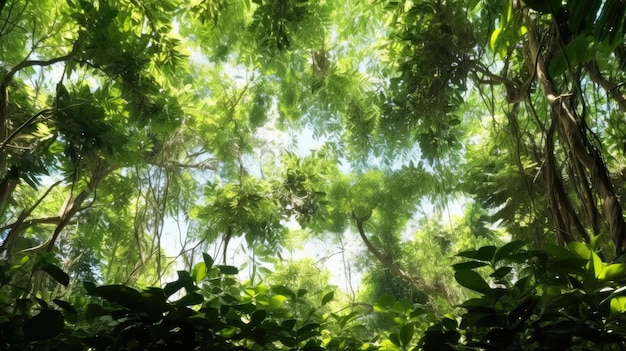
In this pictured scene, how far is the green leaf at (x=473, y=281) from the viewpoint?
2.30 ft

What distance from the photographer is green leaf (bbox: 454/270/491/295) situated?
70cm

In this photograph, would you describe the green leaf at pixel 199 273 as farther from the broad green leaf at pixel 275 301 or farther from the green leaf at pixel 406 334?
the green leaf at pixel 406 334

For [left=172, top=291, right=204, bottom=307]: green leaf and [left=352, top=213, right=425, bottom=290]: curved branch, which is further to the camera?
[left=352, top=213, right=425, bottom=290]: curved branch

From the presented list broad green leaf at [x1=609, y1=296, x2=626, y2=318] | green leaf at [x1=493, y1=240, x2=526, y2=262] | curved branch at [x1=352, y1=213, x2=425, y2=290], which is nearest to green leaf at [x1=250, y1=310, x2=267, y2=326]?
green leaf at [x1=493, y1=240, x2=526, y2=262]

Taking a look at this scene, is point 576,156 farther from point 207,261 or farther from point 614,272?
point 207,261

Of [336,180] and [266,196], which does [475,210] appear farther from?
[266,196]

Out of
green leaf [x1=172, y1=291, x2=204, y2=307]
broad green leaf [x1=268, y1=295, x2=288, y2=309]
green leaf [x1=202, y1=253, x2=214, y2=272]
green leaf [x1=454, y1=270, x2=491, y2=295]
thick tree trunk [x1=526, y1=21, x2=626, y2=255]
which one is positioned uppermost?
thick tree trunk [x1=526, y1=21, x2=626, y2=255]

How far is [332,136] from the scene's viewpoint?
3.91 meters

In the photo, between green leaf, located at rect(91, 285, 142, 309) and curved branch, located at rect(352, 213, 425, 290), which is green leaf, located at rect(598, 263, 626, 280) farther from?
curved branch, located at rect(352, 213, 425, 290)

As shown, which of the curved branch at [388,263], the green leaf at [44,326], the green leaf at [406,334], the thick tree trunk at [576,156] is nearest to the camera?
the green leaf at [44,326]

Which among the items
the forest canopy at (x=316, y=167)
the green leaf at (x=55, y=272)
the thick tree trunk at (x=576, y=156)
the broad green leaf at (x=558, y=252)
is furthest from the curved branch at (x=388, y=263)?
the green leaf at (x=55, y=272)

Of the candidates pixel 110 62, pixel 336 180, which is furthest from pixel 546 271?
pixel 336 180

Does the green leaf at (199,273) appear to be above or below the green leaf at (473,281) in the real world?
above

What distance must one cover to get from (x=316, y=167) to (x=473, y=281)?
9.40 ft
